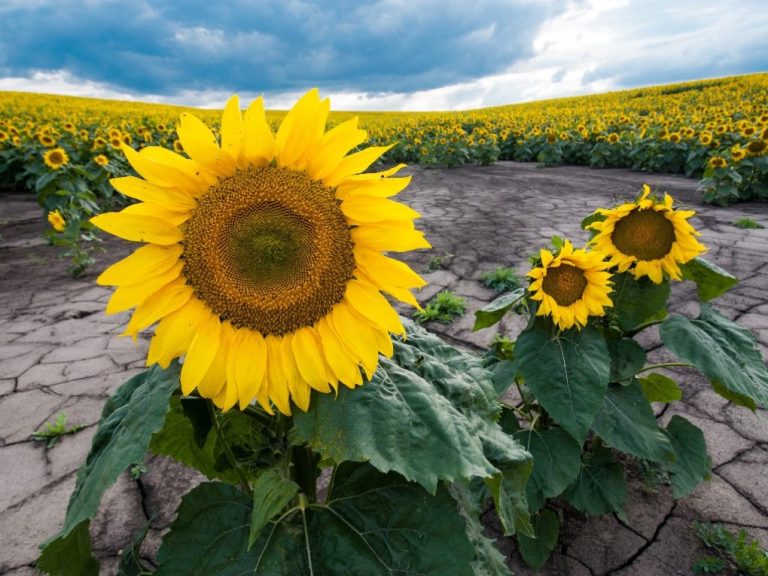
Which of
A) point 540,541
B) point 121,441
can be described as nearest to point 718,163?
point 540,541

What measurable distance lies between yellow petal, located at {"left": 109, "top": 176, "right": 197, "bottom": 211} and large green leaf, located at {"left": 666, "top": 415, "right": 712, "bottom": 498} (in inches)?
73.6

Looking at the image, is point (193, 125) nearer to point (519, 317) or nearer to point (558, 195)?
→ point (519, 317)

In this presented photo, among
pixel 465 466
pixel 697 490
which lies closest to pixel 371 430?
pixel 465 466

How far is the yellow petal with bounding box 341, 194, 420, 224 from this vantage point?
2.87 feet

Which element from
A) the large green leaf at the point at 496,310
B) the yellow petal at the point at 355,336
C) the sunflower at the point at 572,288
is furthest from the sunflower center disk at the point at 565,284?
the yellow petal at the point at 355,336

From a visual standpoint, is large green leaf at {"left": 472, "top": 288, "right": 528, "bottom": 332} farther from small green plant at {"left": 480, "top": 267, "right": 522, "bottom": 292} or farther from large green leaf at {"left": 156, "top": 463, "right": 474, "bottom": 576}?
small green plant at {"left": 480, "top": 267, "right": 522, "bottom": 292}

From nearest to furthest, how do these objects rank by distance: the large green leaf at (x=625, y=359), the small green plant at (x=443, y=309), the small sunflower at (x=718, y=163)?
the large green leaf at (x=625, y=359) < the small green plant at (x=443, y=309) < the small sunflower at (x=718, y=163)

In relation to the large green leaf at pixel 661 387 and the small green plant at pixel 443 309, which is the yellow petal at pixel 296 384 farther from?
the small green plant at pixel 443 309

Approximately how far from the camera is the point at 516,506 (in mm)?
1078

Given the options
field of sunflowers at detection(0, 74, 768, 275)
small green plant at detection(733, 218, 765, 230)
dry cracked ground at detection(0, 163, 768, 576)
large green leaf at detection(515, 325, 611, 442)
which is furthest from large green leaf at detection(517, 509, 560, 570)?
small green plant at detection(733, 218, 765, 230)

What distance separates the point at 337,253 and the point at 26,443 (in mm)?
2406

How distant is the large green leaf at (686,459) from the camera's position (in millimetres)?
1810

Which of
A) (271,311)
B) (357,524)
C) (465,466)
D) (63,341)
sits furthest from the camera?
(63,341)

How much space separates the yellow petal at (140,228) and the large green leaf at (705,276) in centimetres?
176
